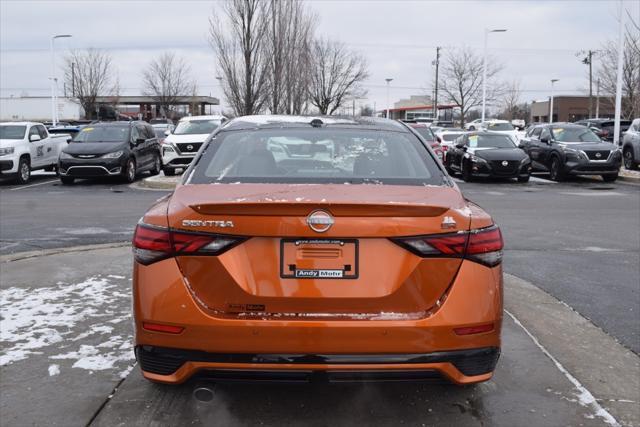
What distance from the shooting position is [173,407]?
3.49 metres

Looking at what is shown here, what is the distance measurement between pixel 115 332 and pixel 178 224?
211 cm

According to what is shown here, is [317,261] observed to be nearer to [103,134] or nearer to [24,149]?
[103,134]

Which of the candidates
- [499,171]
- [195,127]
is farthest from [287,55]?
[499,171]

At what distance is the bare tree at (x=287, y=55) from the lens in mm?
24219

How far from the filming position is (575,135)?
1938 cm

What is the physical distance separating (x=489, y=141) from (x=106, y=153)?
37.4ft

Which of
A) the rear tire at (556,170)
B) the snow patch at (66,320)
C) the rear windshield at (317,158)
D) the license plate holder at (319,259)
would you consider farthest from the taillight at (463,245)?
the rear tire at (556,170)

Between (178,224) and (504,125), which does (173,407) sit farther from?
(504,125)

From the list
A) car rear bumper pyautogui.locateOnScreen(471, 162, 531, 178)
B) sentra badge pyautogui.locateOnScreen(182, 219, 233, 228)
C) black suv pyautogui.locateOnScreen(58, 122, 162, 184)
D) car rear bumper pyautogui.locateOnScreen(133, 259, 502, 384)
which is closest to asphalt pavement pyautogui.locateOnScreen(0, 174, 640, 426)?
car rear bumper pyautogui.locateOnScreen(133, 259, 502, 384)

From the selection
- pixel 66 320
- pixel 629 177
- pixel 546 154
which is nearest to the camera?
pixel 66 320

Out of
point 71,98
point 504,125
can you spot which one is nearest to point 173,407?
point 504,125

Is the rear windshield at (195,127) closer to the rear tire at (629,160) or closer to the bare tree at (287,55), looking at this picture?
the bare tree at (287,55)

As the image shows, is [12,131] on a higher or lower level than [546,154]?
higher

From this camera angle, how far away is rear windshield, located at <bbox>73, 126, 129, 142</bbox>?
60.5 feet
